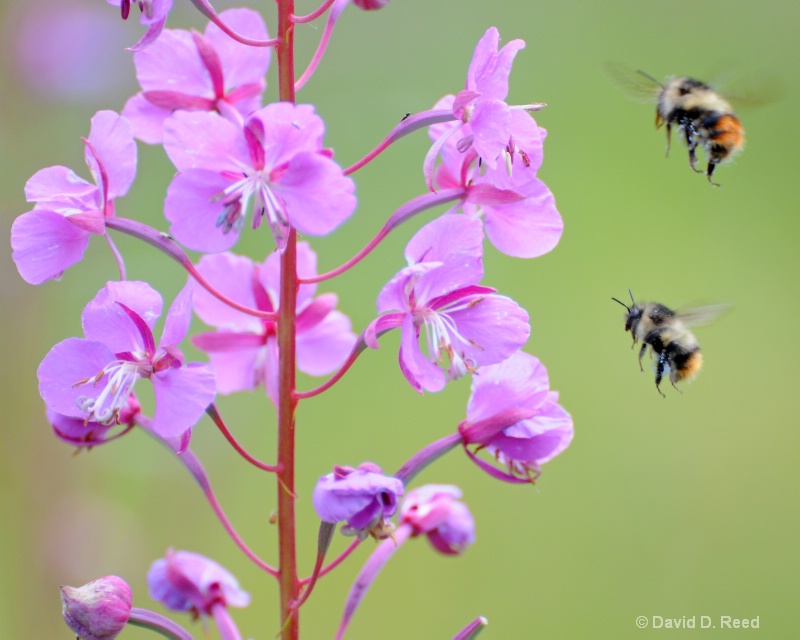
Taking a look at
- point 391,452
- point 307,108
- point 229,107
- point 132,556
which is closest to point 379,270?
point 391,452

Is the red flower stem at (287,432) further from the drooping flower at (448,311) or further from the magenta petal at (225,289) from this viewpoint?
the magenta petal at (225,289)

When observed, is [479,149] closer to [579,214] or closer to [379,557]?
[379,557]

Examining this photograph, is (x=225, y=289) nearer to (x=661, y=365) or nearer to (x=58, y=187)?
(x=58, y=187)

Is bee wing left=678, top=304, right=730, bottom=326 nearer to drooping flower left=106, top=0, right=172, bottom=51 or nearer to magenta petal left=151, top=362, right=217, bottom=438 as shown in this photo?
magenta petal left=151, top=362, right=217, bottom=438

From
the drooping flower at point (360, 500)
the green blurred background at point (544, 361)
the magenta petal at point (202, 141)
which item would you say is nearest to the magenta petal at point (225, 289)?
the magenta petal at point (202, 141)

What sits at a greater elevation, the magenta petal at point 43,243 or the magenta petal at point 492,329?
the magenta petal at point 43,243

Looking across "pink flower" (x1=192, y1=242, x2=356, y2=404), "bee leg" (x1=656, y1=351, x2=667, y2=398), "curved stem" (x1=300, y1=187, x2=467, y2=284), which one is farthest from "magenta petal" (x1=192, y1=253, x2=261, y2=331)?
"bee leg" (x1=656, y1=351, x2=667, y2=398)

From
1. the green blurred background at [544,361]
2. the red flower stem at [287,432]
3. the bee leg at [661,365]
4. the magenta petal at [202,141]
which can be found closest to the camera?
the magenta petal at [202,141]
